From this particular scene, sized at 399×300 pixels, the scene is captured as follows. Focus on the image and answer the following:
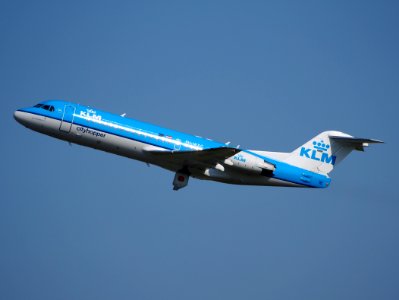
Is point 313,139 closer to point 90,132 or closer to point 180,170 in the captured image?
point 180,170

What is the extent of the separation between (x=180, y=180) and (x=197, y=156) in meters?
2.25

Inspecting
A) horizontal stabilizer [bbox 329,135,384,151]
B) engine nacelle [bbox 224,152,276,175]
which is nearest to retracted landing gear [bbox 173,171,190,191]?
engine nacelle [bbox 224,152,276,175]

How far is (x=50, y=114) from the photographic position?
106 feet

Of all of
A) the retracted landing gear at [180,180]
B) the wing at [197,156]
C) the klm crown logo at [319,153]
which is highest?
the klm crown logo at [319,153]

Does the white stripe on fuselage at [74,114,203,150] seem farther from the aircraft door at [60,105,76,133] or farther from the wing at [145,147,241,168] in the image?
the wing at [145,147,241,168]

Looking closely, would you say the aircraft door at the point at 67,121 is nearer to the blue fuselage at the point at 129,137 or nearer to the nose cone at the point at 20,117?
the blue fuselage at the point at 129,137

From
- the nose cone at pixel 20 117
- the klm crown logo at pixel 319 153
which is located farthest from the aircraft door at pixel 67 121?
the klm crown logo at pixel 319 153

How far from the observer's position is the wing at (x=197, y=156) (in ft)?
102

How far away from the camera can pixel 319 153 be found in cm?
3612

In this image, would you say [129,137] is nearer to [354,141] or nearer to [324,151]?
[324,151]

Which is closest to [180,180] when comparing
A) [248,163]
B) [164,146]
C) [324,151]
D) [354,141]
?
[164,146]

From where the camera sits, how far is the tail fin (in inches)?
1401

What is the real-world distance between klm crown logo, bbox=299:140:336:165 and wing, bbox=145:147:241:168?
239 inches

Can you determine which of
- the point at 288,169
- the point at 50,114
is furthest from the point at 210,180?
the point at 50,114
